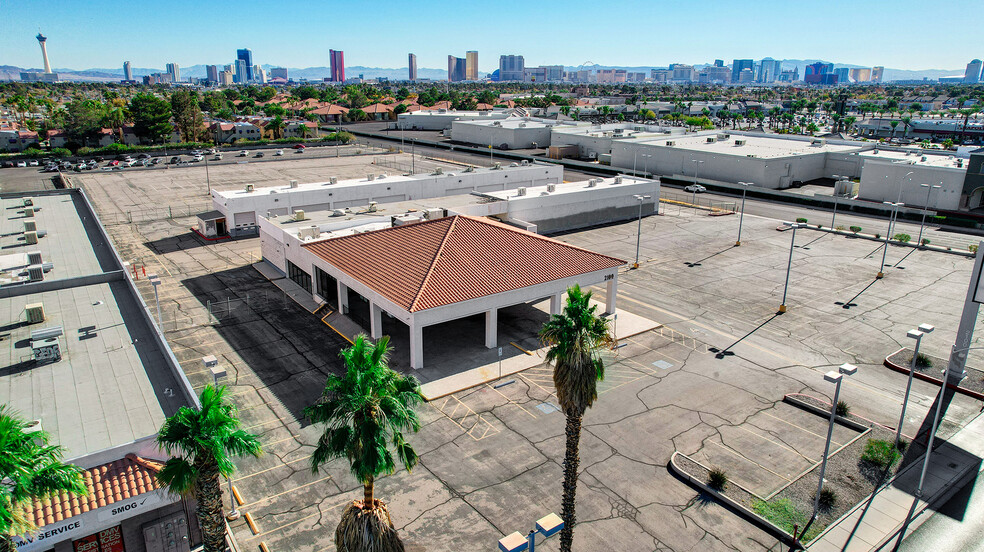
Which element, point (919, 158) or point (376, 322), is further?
point (919, 158)

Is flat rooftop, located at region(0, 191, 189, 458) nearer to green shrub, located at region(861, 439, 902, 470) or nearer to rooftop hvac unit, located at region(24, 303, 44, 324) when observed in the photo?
rooftop hvac unit, located at region(24, 303, 44, 324)

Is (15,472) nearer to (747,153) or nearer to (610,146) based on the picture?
(747,153)

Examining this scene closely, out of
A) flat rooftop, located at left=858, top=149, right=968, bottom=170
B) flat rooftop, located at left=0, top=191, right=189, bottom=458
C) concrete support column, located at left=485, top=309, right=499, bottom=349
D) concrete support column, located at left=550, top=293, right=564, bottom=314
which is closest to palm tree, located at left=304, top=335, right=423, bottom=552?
flat rooftop, located at left=0, top=191, right=189, bottom=458

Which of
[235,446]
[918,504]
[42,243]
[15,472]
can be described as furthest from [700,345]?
[42,243]

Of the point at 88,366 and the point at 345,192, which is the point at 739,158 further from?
the point at 88,366

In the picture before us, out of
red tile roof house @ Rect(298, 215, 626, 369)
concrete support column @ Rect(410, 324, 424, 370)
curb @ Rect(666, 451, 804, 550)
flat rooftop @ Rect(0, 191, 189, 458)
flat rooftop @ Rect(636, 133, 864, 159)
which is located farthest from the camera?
flat rooftop @ Rect(636, 133, 864, 159)

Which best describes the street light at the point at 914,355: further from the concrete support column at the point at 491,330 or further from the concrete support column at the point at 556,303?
the concrete support column at the point at 491,330

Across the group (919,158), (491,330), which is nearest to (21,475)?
(491,330)
